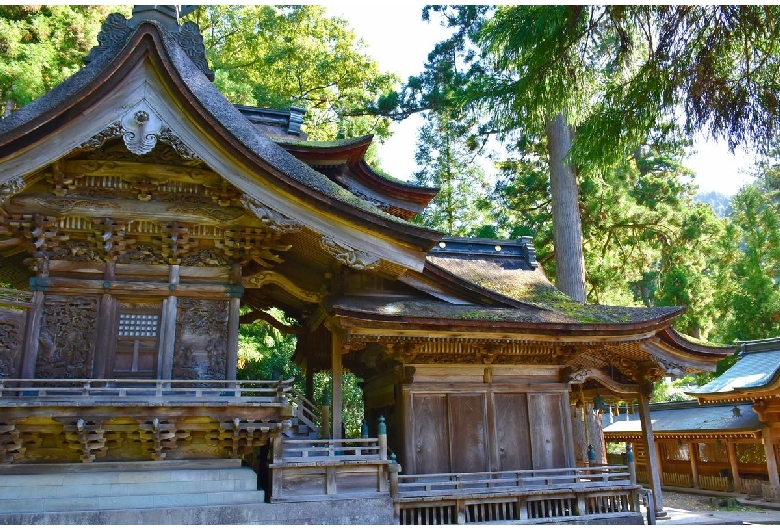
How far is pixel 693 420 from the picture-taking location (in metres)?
21.4

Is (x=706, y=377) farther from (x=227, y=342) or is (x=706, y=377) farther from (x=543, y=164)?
(x=227, y=342)

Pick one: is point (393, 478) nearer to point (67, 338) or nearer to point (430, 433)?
point (430, 433)

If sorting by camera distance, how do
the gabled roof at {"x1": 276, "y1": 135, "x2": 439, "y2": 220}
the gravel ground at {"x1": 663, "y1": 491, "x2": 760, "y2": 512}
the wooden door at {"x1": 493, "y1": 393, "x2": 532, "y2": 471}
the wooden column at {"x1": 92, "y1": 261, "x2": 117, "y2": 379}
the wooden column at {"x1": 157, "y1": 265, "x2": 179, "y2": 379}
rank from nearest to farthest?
the wooden column at {"x1": 92, "y1": 261, "x2": 117, "y2": 379} → the wooden column at {"x1": 157, "y1": 265, "x2": 179, "y2": 379} → the wooden door at {"x1": 493, "y1": 393, "x2": 532, "y2": 471} → the gabled roof at {"x1": 276, "y1": 135, "x2": 439, "y2": 220} → the gravel ground at {"x1": 663, "y1": 491, "x2": 760, "y2": 512}

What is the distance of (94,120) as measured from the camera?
8.06m

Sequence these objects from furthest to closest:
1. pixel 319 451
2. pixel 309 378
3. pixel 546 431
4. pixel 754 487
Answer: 1. pixel 754 487
2. pixel 309 378
3. pixel 546 431
4. pixel 319 451

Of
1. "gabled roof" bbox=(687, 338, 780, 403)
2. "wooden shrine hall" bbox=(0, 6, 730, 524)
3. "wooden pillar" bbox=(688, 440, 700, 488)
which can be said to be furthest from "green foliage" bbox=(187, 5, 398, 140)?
"wooden pillar" bbox=(688, 440, 700, 488)

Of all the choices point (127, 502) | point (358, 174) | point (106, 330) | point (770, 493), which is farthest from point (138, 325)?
point (770, 493)

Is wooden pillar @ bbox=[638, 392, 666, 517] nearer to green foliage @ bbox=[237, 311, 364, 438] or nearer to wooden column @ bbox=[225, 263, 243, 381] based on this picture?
wooden column @ bbox=[225, 263, 243, 381]

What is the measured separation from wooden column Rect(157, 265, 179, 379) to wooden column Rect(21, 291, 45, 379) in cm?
171

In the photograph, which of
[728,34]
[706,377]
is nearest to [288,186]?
[728,34]

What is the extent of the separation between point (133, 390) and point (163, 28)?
782 centimetres

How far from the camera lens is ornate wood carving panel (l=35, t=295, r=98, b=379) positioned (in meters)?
8.49

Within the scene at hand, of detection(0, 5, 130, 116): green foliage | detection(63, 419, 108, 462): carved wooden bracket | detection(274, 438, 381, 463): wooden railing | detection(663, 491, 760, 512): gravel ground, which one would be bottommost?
detection(663, 491, 760, 512): gravel ground

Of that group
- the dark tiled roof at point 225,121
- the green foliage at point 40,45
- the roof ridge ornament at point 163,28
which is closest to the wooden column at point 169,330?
the dark tiled roof at point 225,121
